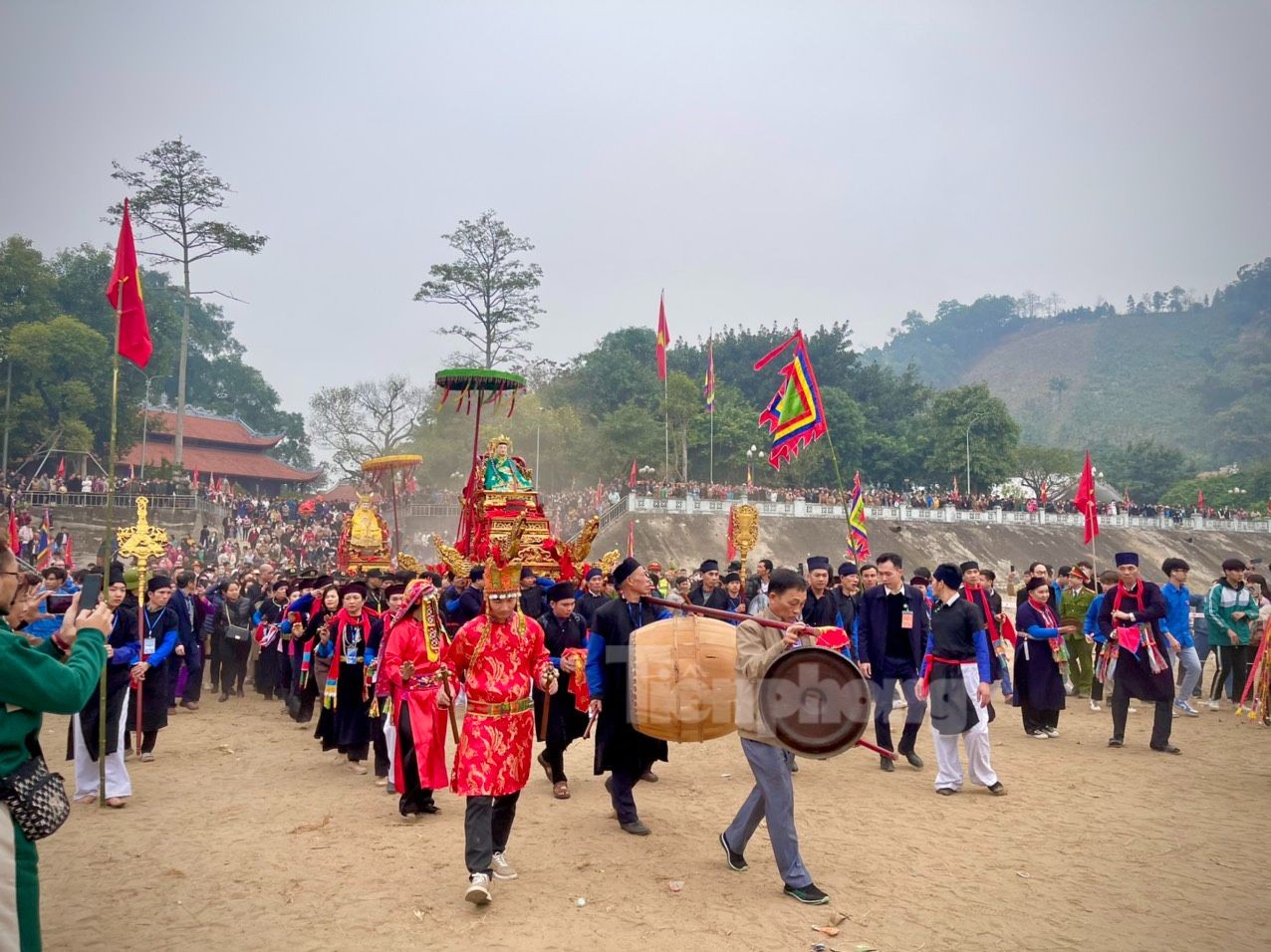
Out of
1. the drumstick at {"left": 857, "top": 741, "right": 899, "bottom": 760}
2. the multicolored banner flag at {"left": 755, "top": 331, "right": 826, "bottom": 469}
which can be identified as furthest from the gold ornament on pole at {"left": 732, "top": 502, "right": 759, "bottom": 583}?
the drumstick at {"left": 857, "top": 741, "right": 899, "bottom": 760}

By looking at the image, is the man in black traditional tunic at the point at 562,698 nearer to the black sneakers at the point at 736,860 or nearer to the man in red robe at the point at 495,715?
the man in red robe at the point at 495,715

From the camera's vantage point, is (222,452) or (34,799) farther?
(222,452)

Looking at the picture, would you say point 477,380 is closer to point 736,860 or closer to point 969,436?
point 736,860

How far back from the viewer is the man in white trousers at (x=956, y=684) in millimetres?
7441

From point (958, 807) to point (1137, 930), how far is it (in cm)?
234

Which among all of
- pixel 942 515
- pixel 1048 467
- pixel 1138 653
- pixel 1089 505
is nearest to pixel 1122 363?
pixel 1048 467

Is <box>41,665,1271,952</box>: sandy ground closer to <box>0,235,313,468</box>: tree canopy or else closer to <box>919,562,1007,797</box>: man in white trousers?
<box>919,562,1007,797</box>: man in white trousers

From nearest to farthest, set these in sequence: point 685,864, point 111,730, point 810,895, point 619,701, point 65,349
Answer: point 810,895, point 685,864, point 619,701, point 111,730, point 65,349

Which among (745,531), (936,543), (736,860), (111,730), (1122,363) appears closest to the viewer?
(736,860)

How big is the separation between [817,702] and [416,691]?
3006 mm

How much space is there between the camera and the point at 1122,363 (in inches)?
5546

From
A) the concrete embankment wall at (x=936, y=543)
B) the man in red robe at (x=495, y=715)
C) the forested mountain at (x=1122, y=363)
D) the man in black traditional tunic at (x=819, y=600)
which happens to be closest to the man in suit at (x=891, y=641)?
the man in black traditional tunic at (x=819, y=600)

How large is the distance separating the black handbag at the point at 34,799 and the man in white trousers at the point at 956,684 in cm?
609

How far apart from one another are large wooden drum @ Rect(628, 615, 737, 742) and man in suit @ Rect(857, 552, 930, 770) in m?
3.54
